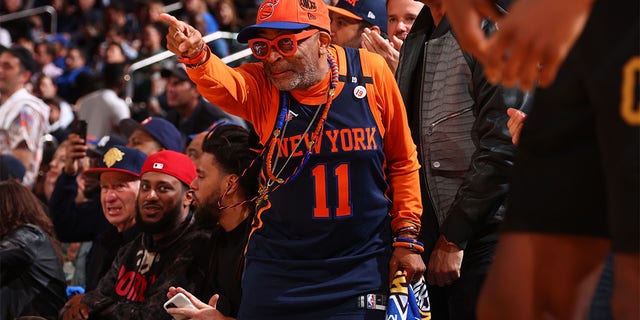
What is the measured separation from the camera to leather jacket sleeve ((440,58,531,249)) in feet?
13.1

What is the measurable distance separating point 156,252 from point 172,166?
1.75 ft

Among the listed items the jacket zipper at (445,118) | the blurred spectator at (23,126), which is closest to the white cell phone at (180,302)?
the jacket zipper at (445,118)

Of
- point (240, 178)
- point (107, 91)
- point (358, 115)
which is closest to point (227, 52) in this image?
point (107, 91)

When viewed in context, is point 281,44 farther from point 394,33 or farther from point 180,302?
point 394,33

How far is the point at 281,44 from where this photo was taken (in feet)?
13.2

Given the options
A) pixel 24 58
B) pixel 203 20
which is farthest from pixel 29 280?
pixel 203 20

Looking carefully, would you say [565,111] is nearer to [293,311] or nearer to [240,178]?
[293,311]

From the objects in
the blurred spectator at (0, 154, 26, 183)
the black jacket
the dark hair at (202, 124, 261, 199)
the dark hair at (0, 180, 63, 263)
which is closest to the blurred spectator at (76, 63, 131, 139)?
the blurred spectator at (0, 154, 26, 183)

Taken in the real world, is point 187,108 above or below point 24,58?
below

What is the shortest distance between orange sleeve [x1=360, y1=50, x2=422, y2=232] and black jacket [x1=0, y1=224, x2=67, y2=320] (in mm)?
3192

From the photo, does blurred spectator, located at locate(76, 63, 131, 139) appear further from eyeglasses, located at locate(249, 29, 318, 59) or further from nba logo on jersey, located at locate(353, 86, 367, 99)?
nba logo on jersey, located at locate(353, 86, 367, 99)

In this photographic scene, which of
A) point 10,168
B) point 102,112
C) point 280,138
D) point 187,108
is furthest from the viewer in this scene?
point 102,112

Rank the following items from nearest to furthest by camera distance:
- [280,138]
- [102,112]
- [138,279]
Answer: [280,138] → [138,279] → [102,112]

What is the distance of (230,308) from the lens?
473 centimetres
